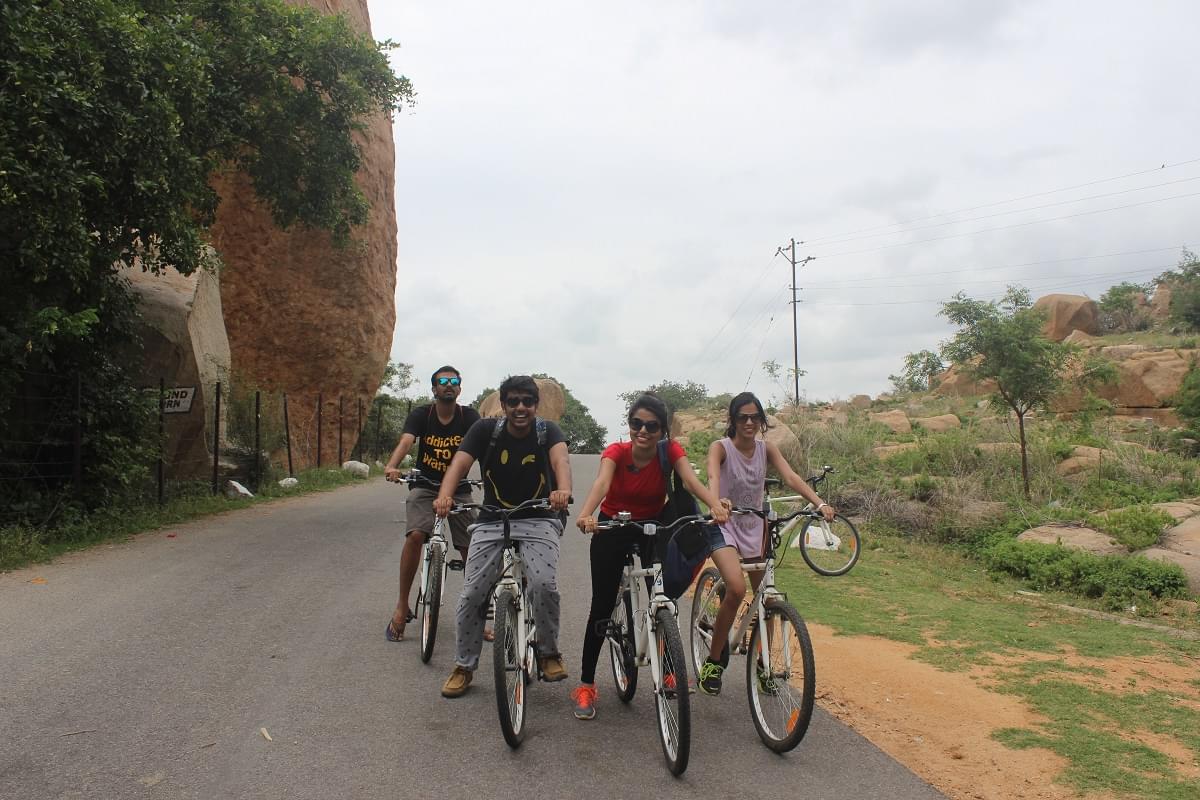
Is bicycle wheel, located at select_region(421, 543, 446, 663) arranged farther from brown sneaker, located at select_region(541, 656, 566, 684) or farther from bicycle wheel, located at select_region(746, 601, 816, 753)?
bicycle wheel, located at select_region(746, 601, 816, 753)

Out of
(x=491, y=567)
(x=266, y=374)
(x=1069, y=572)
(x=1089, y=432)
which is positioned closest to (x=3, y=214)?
(x=491, y=567)

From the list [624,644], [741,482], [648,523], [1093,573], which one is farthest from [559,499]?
[1093,573]

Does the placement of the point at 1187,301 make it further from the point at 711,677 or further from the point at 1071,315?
the point at 711,677

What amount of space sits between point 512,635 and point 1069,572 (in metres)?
9.88

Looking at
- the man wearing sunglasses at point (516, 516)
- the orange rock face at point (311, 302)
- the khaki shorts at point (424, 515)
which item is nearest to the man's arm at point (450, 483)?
the man wearing sunglasses at point (516, 516)

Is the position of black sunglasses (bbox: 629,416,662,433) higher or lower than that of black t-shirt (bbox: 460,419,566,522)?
higher

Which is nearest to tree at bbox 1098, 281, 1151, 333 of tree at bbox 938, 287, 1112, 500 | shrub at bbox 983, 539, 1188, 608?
tree at bbox 938, 287, 1112, 500

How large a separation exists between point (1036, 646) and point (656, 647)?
4.56 meters

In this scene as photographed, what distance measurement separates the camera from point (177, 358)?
15.1 meters

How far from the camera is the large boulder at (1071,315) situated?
152 ft

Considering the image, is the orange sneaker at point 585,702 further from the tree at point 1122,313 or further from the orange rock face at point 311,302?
the tree at point 1122,313

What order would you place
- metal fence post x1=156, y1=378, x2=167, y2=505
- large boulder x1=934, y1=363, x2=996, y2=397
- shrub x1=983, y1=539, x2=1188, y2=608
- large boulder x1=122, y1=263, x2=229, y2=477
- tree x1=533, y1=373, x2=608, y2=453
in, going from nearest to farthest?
1. shrub x1=983, y1=539, x2=1188, y2=608
2. metal fence post x1=156, y1=378, x2=167, y2=505
3. large boulder x1=122, y1=263, x2=229, y2=477
4. large boulder x1=934, y1=363, x2=996, y2=397
5. tree x1=533, y1=373, x2=608, y2=453

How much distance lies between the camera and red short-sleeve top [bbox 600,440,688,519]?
4.98 metres

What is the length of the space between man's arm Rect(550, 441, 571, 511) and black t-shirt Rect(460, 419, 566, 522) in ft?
0.19
